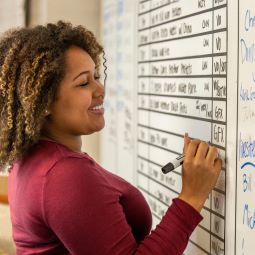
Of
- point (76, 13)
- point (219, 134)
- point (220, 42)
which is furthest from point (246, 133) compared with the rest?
point (76, 13)

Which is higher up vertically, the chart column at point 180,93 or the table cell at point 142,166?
the chart column at point 180,93

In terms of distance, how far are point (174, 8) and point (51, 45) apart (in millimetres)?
438

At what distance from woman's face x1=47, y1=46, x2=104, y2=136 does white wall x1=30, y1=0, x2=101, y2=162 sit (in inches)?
45.5

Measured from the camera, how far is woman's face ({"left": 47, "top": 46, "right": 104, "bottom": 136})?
97 centimetres

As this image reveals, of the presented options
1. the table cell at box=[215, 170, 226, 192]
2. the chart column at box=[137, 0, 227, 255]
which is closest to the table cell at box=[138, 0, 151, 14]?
the chart column at box=[137, 0, 227, 255]

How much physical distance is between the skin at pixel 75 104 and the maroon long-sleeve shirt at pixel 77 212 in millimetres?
50

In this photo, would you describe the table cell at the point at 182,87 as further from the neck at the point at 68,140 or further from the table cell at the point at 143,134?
the neck at the point at 68,140

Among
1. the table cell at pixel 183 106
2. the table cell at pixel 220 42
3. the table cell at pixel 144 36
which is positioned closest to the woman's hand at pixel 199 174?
the table cell at pixel 183 106

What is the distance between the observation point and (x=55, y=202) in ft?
2.85

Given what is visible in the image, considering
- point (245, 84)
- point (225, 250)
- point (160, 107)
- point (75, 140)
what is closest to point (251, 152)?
point (245, 84)

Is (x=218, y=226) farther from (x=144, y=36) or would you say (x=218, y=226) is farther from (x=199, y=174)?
(x=144, y=36)

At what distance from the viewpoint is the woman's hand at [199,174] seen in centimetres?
98

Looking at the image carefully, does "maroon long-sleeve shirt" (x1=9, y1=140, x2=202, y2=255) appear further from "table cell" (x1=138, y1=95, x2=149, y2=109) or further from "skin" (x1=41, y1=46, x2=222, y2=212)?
"table cell" (x1=138, y1=95, x2=149, y2=109)

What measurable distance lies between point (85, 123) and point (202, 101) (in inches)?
11.8
